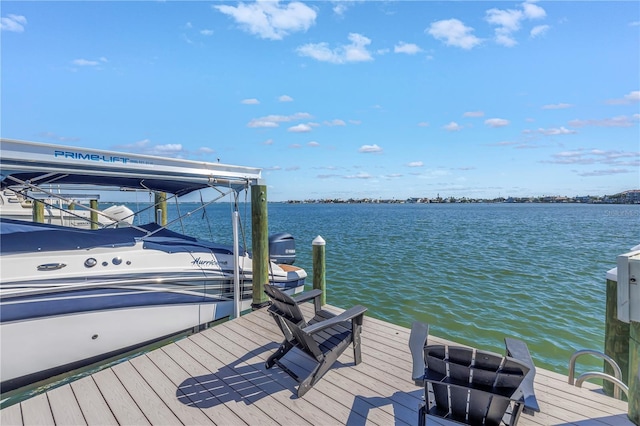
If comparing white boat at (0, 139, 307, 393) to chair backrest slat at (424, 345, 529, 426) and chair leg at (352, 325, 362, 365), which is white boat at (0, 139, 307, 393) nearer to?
chair leg at (352, 325, 362, 365)

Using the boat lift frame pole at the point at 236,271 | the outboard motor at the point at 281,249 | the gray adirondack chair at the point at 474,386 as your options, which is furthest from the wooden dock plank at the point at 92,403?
the outboard motor at the point at 281,249

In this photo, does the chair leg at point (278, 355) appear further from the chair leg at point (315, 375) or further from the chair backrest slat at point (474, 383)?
the chair backrest slat at point (474, 383)

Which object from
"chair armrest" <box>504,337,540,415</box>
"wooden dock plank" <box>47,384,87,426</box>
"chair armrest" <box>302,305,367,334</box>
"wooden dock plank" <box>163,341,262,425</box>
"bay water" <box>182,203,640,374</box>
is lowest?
"bay water" <box>182,203,640,374</box>

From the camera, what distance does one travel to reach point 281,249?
7023 millimetres

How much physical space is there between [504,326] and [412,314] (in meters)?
1.79

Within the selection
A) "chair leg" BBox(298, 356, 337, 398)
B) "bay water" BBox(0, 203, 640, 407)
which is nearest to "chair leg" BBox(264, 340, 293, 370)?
"chair leg" BBox(298, 356, 337, 398)

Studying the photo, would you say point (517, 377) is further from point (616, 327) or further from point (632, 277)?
point (616, 327)

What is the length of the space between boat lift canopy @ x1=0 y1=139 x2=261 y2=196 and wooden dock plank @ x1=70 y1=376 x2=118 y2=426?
6.84 ft

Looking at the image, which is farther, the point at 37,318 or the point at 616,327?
the point at 37,318

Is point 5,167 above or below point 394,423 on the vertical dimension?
above

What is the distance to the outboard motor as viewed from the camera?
22.7 ft

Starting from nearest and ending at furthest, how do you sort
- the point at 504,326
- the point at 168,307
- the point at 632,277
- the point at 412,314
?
the point at 632,277 → the point at 168,307 → the point at 504,326 → the point at 412,314

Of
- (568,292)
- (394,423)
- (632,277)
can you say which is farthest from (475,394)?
(568,292)

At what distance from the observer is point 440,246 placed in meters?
16.8
